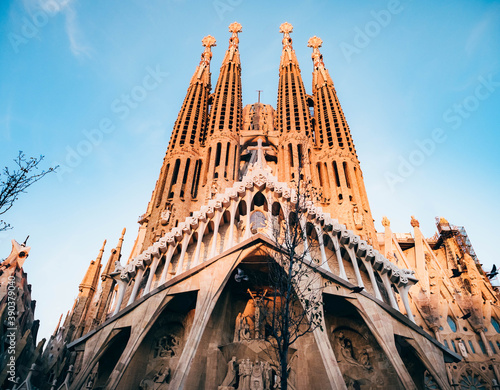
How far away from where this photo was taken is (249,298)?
64.0ft

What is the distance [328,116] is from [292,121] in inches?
136

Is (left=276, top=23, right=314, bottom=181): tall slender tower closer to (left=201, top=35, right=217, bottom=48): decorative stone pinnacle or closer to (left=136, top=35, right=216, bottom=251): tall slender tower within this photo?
(left=136, top=35, right=216, bottom=251): tall slender tower

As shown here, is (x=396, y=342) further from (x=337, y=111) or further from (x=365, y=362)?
(x=337, y=111)

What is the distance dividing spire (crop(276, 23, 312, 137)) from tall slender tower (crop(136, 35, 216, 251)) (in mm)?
7746

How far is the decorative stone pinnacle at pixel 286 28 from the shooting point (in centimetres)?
4771

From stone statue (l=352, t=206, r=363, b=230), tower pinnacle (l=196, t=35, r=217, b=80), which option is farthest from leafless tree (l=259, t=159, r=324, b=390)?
tower pinnacle (l=196, t=35, r=217, b=80)

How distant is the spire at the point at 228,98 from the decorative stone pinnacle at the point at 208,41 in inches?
151

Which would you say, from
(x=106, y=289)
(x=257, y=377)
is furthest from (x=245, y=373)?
(x=106, y=289)

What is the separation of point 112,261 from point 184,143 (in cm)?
1156

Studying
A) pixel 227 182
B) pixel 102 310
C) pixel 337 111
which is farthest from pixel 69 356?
pixel 337 111

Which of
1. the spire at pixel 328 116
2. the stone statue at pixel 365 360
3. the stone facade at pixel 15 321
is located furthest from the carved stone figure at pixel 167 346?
the spire at pixel 328 116

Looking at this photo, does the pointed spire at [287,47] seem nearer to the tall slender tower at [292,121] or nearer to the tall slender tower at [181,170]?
the tall slender tower at [292,121]

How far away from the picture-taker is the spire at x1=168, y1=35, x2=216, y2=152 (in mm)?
31422

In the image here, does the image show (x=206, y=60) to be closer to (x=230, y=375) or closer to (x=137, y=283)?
(x=137, y=283)
